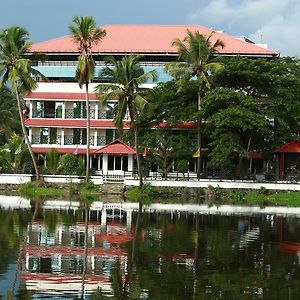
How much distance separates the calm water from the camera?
13133mm

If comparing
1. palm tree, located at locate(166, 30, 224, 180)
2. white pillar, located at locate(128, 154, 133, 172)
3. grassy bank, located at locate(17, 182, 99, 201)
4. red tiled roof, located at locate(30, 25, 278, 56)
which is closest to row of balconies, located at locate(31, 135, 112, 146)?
white pillar, located at locate(128, 154, 133, 172)

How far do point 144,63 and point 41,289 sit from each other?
44.6 meters

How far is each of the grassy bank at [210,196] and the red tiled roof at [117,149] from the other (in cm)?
619

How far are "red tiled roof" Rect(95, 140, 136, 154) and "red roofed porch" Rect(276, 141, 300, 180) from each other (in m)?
11.1

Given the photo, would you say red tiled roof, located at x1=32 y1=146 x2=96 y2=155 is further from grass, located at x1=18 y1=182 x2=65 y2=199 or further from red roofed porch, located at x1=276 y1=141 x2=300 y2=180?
red roofed porch, located at x1=276 y1=141 x2=300 y2=180

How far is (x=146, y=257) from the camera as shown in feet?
56.2

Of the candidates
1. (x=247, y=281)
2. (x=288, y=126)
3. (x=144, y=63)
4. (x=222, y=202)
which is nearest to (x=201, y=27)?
(x=144, y=63)

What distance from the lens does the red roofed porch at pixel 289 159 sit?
45188 mm

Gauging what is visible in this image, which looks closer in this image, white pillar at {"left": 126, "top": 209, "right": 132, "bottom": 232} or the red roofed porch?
white pillar at {"left": 126, "top": 209, "right": 132, "bottom": 232}

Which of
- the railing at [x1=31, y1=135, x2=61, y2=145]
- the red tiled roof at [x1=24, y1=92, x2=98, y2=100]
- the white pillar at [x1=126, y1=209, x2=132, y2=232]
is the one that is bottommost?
the white pillar at [x1=126, y1=209, x2=132, y2=232]

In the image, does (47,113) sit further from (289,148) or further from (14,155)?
(289,148)

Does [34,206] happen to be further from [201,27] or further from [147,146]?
[201,27]

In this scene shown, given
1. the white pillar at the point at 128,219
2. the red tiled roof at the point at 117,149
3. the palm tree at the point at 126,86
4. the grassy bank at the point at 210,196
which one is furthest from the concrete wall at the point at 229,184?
the white pillar at the point at 128,219

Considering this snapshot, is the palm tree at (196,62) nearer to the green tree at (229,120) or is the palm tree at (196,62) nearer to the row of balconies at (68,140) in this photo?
the green tree at (229,120)
